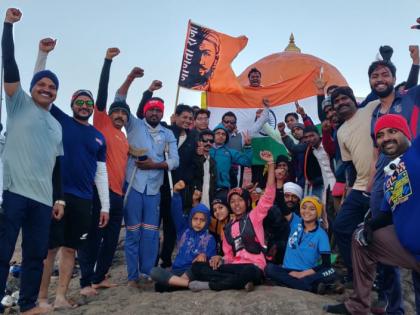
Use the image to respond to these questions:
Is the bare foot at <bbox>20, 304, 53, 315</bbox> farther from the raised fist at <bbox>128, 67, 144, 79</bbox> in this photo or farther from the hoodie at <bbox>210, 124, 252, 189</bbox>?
the hoodie at <bbox>210, 124, 252, 189</bbox>

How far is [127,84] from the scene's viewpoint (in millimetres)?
5773

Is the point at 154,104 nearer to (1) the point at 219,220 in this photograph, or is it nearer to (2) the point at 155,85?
(2) the point at 155,85

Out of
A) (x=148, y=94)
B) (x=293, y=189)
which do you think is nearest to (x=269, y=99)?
(x=293, y=189)

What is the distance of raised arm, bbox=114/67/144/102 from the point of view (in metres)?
5.73

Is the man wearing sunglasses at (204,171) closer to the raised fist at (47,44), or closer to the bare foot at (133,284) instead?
the bare foot at (133,284)

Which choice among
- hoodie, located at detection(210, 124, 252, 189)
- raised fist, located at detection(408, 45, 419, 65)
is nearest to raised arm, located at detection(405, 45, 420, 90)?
raised fist, located at detection(408, 45, 419, 65)

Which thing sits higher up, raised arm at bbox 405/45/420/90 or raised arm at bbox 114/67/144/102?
raised arm at bbox 405/45/420/90

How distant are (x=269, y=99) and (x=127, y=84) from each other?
5.44 metres

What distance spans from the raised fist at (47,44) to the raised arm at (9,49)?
443 mm

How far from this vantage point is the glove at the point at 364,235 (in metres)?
3.74

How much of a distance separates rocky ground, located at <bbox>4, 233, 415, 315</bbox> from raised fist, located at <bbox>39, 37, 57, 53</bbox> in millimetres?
2659

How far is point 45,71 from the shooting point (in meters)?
4.40

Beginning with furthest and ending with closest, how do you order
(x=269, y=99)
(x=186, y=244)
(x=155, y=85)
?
(x=269, y=99), (x=155, y=85), (x=186, y=244)

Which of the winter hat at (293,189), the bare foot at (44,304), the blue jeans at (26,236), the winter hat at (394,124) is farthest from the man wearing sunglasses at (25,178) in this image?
the winter hat at (293,189)
